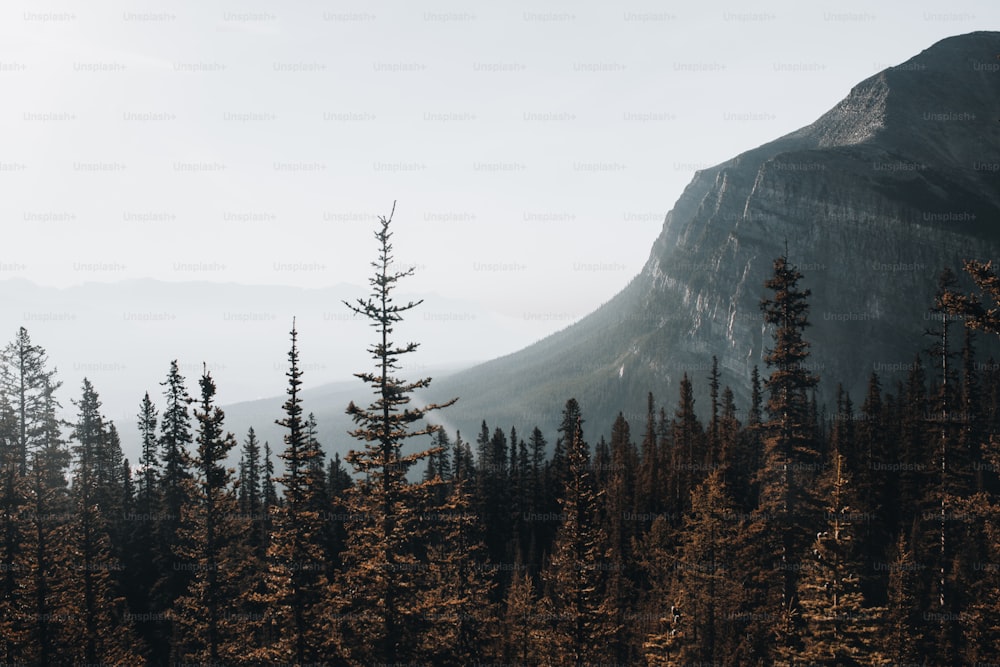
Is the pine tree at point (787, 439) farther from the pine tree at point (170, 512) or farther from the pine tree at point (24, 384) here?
the pine tree at point (24, 384)

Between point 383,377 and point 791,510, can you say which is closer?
point 383,377

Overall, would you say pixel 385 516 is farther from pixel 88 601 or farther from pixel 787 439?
pixel 88 601

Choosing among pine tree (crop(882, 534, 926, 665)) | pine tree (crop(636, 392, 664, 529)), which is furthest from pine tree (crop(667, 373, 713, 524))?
pine tree (crop(882, 534, 926, 665))

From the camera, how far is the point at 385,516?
21.7 meters

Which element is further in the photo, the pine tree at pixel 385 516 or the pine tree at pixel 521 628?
the pine tree at pixel 521 628

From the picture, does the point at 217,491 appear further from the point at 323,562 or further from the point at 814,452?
the point at 814,452

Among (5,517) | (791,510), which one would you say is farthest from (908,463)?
(5,517)

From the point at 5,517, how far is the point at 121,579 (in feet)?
81.8

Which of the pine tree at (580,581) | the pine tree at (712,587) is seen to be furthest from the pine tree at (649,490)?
the pine tree at (580,581)

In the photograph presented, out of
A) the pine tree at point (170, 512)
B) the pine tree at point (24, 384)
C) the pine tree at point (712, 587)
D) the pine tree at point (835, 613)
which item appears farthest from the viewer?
the pine tree at point (170, 512)

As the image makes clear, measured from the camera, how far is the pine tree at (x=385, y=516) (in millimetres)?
21281

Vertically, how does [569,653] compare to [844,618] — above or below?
below

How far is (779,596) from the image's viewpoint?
3281 centimetres

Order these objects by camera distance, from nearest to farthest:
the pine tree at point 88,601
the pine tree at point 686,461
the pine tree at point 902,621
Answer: the pine tree at point 88,601, the pine tree at point 902,621, the pine tree at point 686,461
